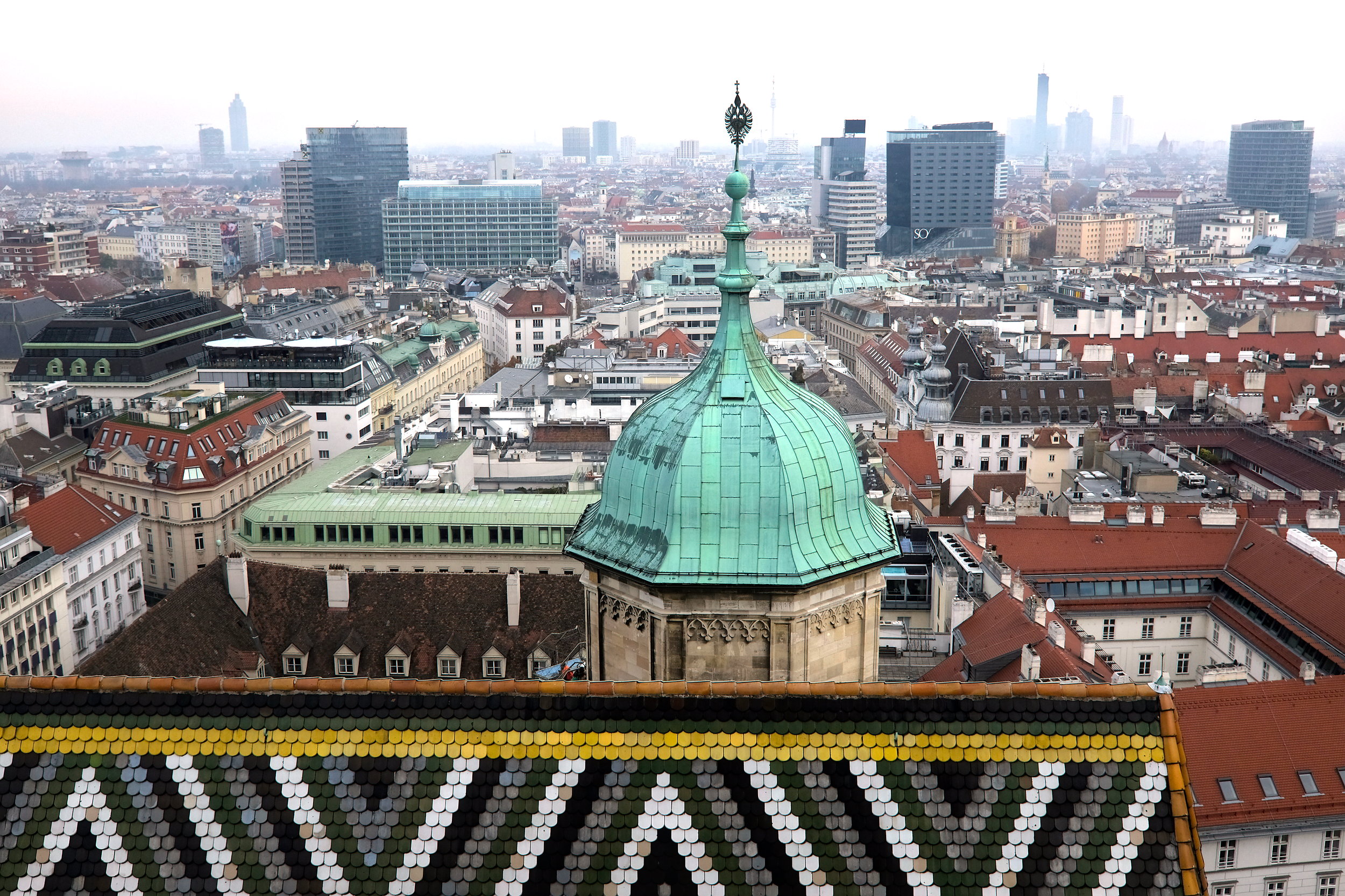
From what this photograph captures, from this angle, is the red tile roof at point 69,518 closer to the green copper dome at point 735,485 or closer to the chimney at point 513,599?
the chimney at point 513,599

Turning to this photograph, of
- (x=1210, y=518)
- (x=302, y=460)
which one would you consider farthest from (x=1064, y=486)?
(x=302, y=460)

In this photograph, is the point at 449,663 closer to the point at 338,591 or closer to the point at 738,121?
the point at 338,591

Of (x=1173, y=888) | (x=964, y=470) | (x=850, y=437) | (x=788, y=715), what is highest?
(x=850, y=437)

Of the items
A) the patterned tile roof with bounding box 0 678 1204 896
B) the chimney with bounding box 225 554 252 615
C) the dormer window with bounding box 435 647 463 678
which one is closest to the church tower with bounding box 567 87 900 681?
the patterned tile roof with bounding box 0 678 1204 896

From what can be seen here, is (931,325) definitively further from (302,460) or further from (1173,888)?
(1173,888)

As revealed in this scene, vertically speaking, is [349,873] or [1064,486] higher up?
[349,873]

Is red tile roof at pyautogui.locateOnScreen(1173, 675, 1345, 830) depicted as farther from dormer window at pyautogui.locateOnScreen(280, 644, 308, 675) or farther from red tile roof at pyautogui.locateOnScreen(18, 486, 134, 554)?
red tile roof at pyautogui.locateOnScreen(18, 486, 134, 554)
